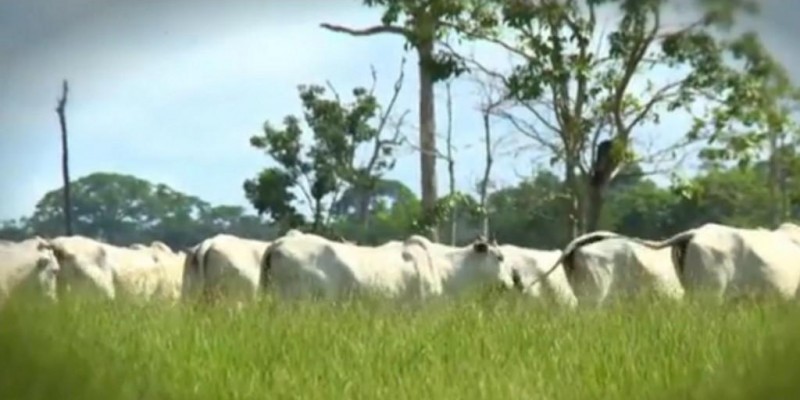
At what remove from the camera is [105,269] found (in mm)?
2627

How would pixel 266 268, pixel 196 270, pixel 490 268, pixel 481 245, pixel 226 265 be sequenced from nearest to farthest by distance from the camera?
pixel 481 245 < pixel 196 270 < pixel 490 268 < pixel 266 268 < pixel 226 265

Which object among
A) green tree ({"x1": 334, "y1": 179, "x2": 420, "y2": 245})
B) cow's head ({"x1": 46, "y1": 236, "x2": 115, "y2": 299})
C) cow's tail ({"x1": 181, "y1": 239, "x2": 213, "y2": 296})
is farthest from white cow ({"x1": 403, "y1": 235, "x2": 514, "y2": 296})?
green tree ({"x1": 334, "y1": 179, "x2": 420, "y2": 245})

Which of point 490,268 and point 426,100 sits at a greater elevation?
point 426,100

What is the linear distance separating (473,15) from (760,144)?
299 millimetres

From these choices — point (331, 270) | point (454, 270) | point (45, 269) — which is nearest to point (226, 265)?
point (331, 270)

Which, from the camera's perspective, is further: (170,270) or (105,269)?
(170,270)

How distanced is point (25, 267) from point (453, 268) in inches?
87.5

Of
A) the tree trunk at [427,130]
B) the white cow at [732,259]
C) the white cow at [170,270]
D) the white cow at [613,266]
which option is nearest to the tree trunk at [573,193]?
the tree trunk at [427,130]

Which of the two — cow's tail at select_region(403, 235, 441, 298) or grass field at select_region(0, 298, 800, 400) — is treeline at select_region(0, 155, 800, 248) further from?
cow's tail at select_region(403, 235, 441, 298)

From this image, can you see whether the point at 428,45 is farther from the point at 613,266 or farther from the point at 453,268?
the point at 613,266

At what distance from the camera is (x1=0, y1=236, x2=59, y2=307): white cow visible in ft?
6.03

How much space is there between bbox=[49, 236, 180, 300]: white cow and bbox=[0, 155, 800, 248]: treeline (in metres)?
0.15

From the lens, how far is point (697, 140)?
1.64 m

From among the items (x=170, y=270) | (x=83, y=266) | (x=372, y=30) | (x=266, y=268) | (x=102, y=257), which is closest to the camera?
(x=372, y=30)
